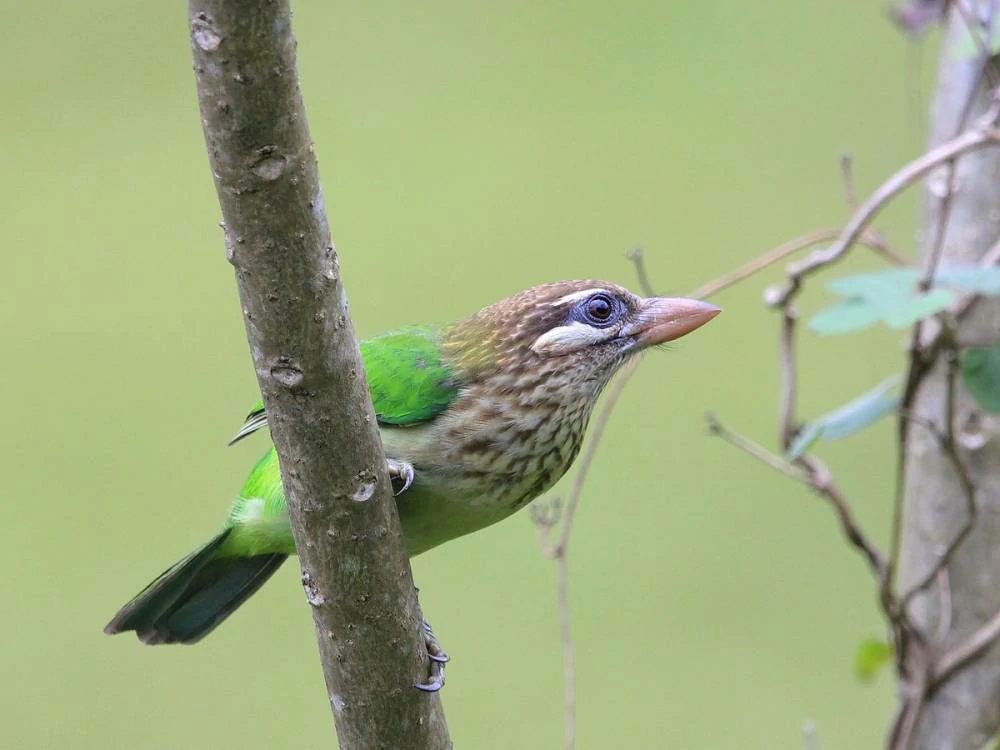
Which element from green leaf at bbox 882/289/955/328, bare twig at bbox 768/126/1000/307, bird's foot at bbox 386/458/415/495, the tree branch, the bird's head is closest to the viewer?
the tree branch

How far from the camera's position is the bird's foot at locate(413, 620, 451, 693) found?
72.3 inches

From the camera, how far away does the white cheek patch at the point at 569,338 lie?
2.29 metres

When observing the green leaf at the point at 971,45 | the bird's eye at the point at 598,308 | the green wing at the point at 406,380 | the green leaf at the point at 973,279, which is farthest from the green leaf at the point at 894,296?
the green wing at the point at 406,380

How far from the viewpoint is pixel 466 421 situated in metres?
2.17

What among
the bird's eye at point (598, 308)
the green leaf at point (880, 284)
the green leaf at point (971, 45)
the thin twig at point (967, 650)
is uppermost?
the green leaf at point (971, 45)

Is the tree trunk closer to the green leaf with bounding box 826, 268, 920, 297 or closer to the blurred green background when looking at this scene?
the green leaf with bounding box 826, 268, 920, 297

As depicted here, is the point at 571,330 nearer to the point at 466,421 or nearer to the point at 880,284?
the point at 466,421

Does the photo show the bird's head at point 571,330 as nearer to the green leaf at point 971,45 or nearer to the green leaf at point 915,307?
the green leaf at point 915,307

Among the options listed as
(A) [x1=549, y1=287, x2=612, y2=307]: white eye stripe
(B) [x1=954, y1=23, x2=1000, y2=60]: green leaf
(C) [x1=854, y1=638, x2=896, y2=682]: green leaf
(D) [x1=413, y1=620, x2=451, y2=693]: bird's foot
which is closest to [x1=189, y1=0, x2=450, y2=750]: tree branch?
(D) [x1=413, y1=620, x2=451, y2=693]: bird's foot

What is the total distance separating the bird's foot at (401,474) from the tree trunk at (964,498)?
42.3 inches

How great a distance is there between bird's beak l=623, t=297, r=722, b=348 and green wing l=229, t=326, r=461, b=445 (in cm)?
36

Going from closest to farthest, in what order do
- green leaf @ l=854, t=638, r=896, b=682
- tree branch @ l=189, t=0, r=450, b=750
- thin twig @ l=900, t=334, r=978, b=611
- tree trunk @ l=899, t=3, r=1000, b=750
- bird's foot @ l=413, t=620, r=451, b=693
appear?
tree branch @ l=189, t=0, r=450, b=750, bird's foot @ l=413, t=620, r=451, b=693, thin twig @ l=900, t=334, r=978, b=611, tree trunk @ l=899, t=3, r=1000, b=750, green leaf @ l=854, t=638, r=896, b=682

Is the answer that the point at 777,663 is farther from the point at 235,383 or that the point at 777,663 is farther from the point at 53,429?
the point at 53,429

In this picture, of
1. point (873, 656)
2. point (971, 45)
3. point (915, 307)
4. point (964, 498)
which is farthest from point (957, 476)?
point (971, 45)
